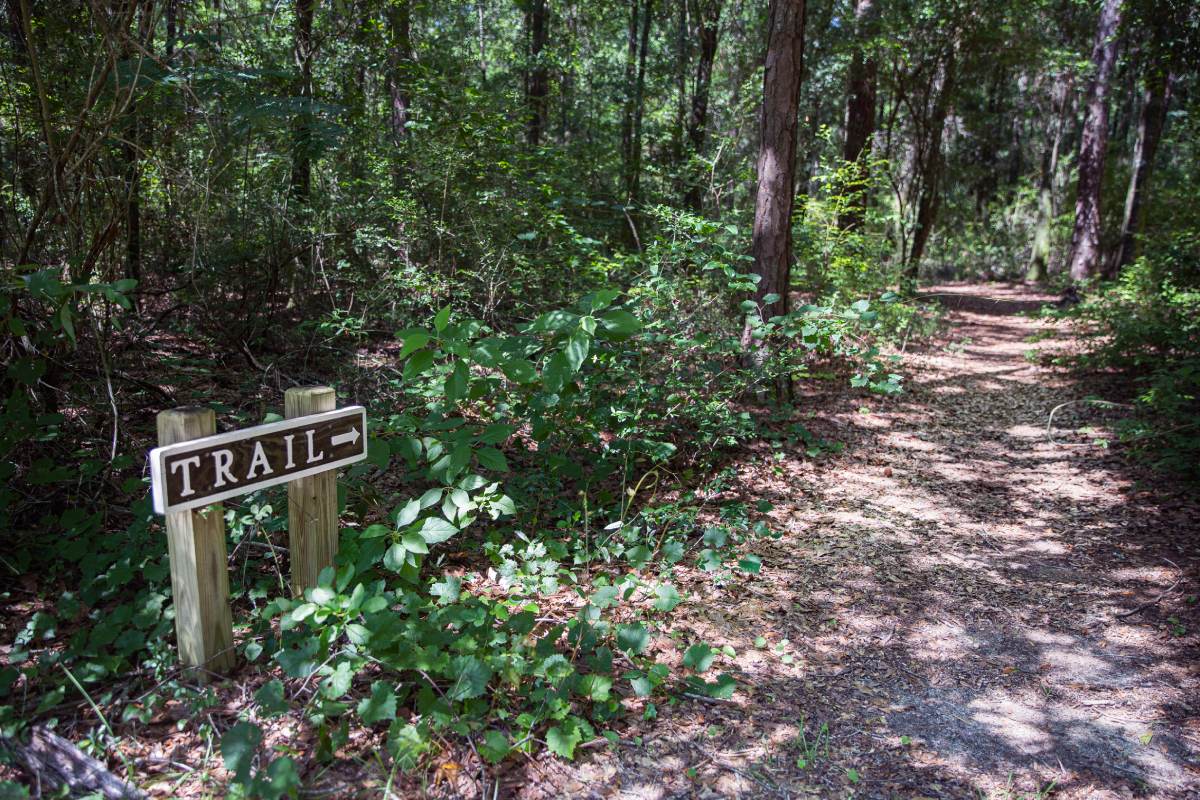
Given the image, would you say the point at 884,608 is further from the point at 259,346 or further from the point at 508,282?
the point at 259,346

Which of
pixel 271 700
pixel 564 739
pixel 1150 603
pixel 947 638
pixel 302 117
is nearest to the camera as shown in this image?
pixel 271 700

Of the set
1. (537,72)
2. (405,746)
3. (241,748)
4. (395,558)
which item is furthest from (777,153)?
(537,72)

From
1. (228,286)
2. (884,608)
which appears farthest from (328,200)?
(884,608)

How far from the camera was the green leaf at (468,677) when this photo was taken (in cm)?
246

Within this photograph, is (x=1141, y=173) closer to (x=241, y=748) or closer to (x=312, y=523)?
(x=312, y=523)

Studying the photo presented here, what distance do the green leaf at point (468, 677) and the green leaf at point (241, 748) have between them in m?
0.62

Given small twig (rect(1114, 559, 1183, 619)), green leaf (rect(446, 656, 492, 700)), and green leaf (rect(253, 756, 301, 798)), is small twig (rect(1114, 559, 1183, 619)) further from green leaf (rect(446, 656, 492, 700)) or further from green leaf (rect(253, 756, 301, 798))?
green leaf (rect(253, 756, 301, 798))

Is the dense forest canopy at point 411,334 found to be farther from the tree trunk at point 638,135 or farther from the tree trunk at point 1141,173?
the tree trunk at point 1141,173

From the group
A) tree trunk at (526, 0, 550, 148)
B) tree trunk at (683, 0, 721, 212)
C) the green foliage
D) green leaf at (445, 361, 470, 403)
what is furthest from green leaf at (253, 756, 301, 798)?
tree trunk at (683, 0, 721, 212)

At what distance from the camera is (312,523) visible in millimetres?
2887

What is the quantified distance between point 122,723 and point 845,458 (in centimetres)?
545

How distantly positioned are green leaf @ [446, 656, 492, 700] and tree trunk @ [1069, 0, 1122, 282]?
1538 centimetres

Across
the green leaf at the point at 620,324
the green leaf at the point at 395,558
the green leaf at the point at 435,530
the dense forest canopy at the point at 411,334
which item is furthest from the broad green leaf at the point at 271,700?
the green leaf at the point at 620,324

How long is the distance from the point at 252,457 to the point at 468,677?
1.07m
